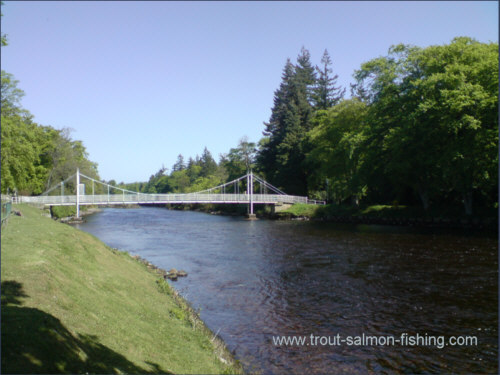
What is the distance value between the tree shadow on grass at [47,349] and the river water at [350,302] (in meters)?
3.48

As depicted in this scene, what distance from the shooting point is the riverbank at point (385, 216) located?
3009 cm

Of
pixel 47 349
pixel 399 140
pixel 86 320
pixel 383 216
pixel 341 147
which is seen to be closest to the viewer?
pixel 47 349

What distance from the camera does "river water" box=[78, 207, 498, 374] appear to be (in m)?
8.60

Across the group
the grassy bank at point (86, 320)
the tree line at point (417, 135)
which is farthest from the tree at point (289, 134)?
the grassy bank at point (86, 320)

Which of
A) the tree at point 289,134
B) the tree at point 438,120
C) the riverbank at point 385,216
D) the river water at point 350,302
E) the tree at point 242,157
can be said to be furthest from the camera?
the tree at point 242,157

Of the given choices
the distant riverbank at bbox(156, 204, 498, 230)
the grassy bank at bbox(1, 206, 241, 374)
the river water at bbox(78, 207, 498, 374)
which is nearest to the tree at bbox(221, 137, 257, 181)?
the distant riverbank at bbox(156, 204, 498, 230)

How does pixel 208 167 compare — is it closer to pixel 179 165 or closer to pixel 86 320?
pixel 179 165

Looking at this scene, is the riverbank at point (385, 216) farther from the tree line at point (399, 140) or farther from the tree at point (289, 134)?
the tree at point (289, 134)

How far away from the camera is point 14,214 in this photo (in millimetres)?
A: 18406

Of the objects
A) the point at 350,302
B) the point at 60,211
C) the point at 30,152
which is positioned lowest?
the point at 350,302

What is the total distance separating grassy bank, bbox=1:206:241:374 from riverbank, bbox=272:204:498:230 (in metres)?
26.4

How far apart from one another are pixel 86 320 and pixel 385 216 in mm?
34500

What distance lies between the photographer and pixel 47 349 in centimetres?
495

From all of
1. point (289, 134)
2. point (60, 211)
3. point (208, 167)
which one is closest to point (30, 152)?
point (60, 211)
